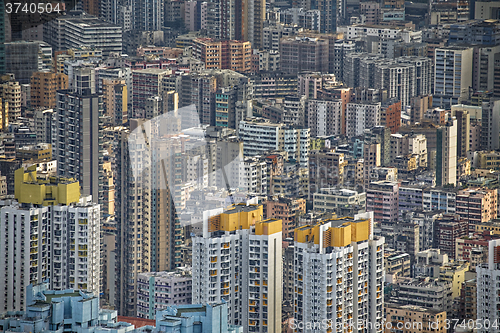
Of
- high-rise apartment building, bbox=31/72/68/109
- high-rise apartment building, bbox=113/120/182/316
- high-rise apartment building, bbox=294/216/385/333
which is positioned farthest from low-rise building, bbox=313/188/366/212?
high-rise apartment building, bbox=31/72/68/109

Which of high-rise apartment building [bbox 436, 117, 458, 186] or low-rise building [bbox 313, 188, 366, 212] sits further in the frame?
high-rise apartment building [bbox 436, 117, 458, 186]

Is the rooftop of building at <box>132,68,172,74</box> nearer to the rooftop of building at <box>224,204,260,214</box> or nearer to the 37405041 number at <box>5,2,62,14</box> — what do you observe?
the 37405041 number at <box>5,2,62,14</box>

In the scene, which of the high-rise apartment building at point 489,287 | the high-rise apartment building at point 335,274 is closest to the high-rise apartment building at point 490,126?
the high-rise apartment building at point 489,287

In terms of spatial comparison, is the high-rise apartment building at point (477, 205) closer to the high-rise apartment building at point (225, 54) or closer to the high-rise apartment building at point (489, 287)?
the high-rise apartment building at point (489, 287)

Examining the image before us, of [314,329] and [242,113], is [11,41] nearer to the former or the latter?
[242,113]

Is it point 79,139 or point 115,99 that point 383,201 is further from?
point 115,99

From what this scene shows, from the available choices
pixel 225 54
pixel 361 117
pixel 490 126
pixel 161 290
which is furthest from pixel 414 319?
pixel 225 54
